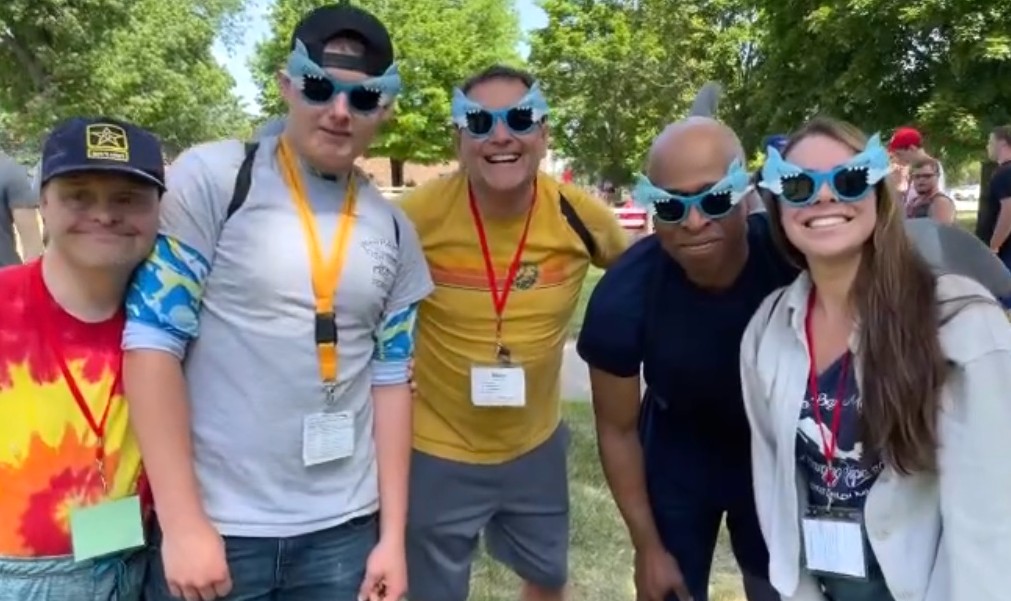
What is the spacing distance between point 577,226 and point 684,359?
784 mm

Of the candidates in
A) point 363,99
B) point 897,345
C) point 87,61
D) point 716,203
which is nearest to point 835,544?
point 897,345

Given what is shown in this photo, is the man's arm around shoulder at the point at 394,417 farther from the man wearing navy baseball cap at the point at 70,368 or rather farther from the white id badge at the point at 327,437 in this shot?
the man wearing navy baseball cap at the point at 70,368

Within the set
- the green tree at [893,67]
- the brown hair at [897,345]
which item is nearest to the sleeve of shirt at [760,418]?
the brown hair at [897,345]

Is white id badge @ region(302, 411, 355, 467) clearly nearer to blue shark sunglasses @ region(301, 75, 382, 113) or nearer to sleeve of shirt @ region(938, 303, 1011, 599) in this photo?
blue shark sunglasses @ region(301, 75, 382, 113)

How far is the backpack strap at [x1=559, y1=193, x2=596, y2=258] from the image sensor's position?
3.65 m

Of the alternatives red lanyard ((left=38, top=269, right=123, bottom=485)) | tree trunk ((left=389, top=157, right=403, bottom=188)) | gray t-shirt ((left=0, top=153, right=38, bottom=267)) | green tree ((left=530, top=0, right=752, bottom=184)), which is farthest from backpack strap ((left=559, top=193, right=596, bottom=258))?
tree trunk ((left=389, top=157, right=403, bottom=188))

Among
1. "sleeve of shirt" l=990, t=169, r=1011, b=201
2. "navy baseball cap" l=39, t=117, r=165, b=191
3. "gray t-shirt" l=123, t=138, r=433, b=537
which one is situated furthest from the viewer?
"sleeve of shirt" l=990, t=169, r=1011, b=201

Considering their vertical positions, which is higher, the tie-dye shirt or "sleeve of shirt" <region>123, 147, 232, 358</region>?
"sleeve of shirt" <region>123, 147, 232, 358</region>

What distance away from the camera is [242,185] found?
7.90 ft

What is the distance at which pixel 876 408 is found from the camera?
7.66ft

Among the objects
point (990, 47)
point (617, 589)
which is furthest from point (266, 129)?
point (990, 47)

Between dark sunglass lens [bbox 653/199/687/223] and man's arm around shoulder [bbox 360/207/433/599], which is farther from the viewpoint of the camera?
dark sunglass lens [bbox 653/199/687/223]

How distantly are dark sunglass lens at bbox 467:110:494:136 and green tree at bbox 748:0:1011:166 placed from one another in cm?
2041

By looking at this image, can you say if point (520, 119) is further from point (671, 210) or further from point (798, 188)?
point (798, 188)
